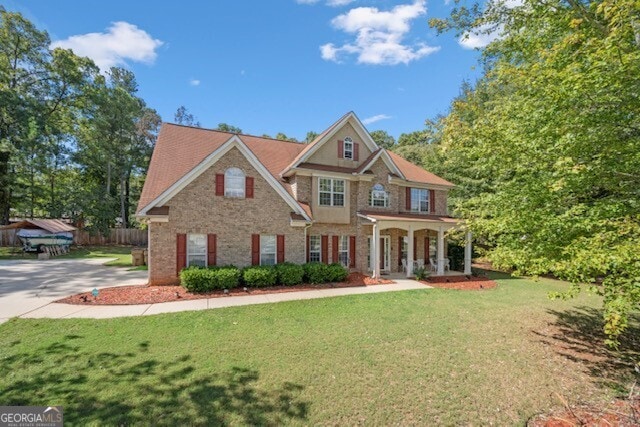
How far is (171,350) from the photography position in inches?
249

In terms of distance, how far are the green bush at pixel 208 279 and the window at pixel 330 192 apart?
21.7 feet

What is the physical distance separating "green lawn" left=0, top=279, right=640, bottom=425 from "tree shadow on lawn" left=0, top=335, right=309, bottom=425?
0.06ft

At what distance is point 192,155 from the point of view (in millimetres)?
15797

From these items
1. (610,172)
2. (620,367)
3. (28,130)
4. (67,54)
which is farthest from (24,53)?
(620,367)

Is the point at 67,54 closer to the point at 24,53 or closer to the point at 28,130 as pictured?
the point at 24,53

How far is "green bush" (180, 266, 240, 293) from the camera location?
36.9ft

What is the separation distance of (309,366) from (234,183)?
10.1m

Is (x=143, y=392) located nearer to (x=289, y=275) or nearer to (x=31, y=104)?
(x=289, y=275)

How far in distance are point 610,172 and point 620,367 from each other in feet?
15.0

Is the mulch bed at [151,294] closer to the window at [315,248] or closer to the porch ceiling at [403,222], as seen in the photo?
the window at [315,248]

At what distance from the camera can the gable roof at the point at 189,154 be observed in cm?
1319

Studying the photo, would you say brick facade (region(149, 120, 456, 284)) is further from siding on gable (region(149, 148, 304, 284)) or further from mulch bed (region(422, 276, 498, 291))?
mulch bed (region(422, 276, 498, 291))

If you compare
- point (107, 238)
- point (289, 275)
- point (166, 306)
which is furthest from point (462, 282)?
point (107, 238)

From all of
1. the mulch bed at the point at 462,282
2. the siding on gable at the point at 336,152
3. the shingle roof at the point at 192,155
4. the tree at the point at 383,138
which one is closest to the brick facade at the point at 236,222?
the shingle roof at the point at 192,155
